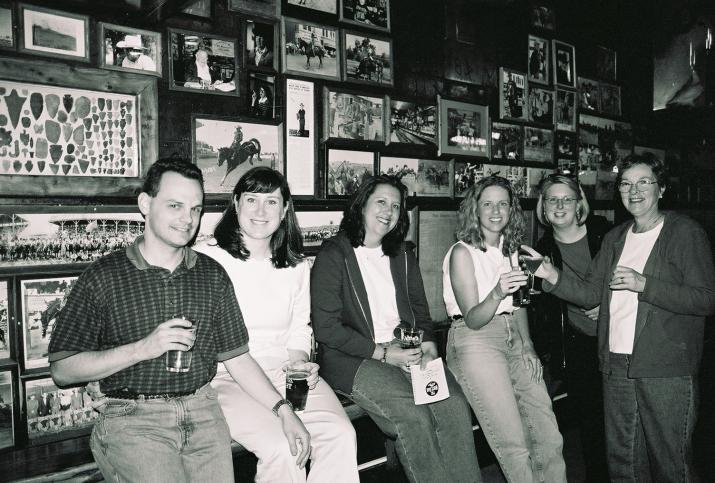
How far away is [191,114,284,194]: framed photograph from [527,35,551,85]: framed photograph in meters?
2.60

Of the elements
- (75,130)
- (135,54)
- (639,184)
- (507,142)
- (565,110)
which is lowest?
(639,184)

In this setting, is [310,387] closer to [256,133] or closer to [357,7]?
[256,133]

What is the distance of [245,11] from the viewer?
2.81 metres

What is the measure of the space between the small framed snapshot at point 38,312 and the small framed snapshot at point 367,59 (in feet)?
6.99

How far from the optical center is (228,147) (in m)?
2.80

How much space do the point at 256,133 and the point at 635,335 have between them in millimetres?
2423

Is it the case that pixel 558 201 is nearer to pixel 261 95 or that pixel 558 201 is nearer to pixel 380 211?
pixel 380 211

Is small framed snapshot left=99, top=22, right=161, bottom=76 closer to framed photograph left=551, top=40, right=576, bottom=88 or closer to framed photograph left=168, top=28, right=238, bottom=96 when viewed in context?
framed photograph left=168, top=28, right=238, bottom=96

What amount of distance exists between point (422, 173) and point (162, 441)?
2578 mm

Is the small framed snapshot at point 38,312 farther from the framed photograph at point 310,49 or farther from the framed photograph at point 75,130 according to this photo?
the framed photograph at point 310,49

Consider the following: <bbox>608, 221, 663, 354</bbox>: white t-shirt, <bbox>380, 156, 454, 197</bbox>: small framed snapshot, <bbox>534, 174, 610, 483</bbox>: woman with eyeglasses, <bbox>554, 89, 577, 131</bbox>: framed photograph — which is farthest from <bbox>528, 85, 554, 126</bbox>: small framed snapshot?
<bbox>608, 221, 663, 354</bbox>: white t-shirt

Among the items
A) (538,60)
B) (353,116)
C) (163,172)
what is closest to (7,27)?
(163,172)

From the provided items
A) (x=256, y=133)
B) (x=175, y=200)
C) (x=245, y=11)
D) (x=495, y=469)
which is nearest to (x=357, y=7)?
(x=245, y=11)

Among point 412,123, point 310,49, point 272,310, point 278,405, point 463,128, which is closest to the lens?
point 278,405
